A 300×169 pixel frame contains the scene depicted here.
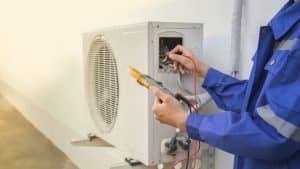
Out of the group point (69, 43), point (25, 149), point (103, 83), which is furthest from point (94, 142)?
point (25, 149)

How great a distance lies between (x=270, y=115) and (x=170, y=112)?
1.00ft

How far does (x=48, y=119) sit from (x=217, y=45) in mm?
2506

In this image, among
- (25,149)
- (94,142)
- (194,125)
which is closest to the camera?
(194,125)

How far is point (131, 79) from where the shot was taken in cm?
141

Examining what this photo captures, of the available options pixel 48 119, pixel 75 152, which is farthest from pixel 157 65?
pixel 48 119

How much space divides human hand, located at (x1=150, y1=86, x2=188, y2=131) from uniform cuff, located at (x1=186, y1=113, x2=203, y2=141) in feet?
0.05

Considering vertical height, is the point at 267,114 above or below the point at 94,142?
above

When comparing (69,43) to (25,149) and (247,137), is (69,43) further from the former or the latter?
(247,137)

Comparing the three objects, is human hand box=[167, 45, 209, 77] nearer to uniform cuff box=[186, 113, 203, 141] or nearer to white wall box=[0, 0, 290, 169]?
white wall box=[0, 0, 290, 169]

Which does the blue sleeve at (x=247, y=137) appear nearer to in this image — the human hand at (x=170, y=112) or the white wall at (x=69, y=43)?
the human hand at (x=170, y=112)

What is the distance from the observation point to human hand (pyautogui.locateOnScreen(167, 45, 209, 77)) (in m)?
1.29

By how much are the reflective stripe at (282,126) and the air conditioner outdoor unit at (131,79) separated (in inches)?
21.0

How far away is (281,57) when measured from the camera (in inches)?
33.5

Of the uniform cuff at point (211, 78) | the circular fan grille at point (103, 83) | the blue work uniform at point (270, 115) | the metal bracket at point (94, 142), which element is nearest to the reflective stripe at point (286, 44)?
the blue work uniform at point (270, 115)
